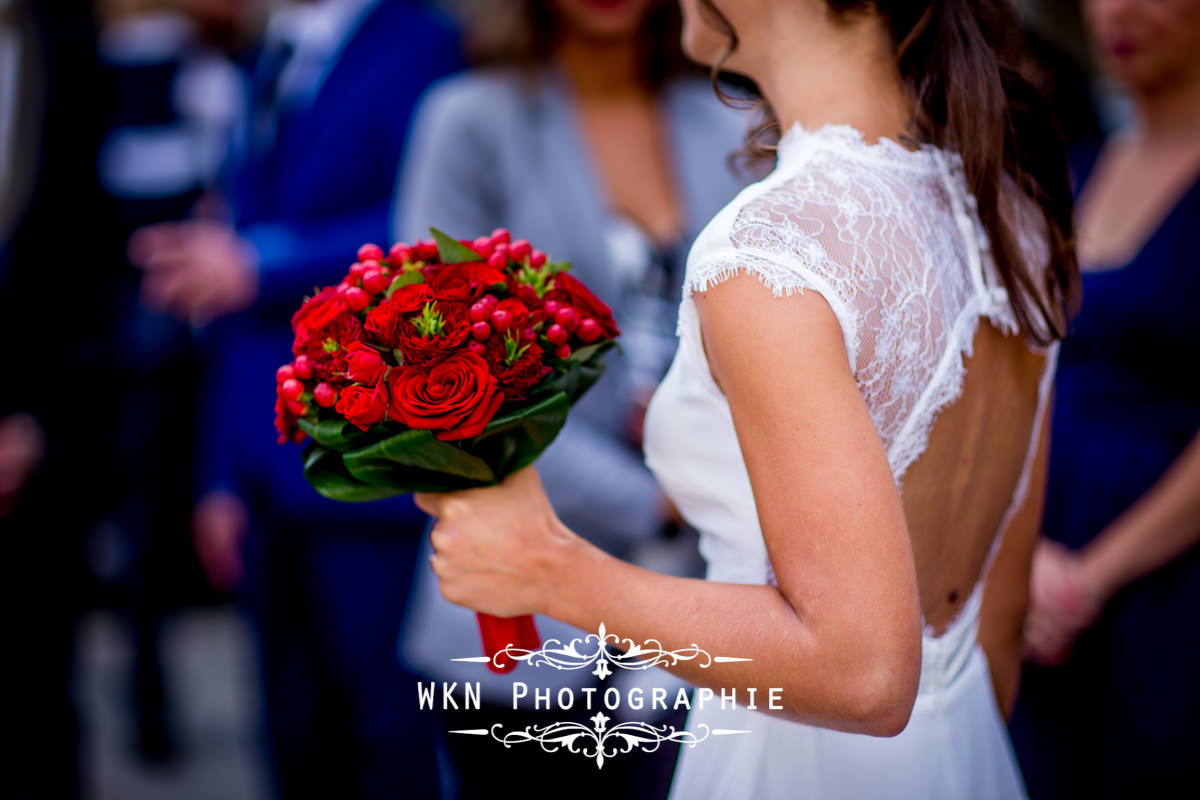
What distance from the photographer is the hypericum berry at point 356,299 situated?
3.87 feet

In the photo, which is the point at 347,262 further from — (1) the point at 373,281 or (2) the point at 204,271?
(1) the point at 373,281

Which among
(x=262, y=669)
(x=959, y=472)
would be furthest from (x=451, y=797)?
(x=959, y=472)

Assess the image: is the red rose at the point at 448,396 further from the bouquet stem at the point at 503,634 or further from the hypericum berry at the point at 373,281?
the bouquet stem at the point at 503,634

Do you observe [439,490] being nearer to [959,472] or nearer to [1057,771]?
[959,472]

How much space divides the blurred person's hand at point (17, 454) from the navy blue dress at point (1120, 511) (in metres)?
2.47

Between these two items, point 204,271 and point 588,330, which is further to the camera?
point 204,271

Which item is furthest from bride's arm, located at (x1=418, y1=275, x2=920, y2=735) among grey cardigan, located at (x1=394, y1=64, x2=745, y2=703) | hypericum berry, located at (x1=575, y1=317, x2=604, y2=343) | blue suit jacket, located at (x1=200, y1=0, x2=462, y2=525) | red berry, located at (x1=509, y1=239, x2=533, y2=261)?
blue suit jacket, located at (x1=200, y1=0, x2=462, y2=525)

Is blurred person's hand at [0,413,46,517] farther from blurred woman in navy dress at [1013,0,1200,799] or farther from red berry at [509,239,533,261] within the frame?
blurred woman in navy dress at [1013,0,1200,799]

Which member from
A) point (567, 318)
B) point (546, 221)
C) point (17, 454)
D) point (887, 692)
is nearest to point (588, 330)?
point (567, 318)

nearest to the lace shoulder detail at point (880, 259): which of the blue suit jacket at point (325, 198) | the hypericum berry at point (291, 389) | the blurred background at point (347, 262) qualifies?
the hypericum berry at point (291, 389)

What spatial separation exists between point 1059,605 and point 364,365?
5.88ft

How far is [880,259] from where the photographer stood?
3.67ft

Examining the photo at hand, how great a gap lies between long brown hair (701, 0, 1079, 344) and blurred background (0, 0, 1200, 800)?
2.33ft

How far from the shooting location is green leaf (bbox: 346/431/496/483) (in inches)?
43.9
